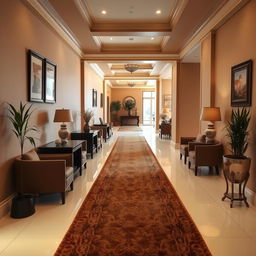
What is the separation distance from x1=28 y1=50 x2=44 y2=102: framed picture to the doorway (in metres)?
17.8

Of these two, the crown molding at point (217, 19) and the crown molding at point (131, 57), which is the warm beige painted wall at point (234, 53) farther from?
the crown molding at point (131, 57)

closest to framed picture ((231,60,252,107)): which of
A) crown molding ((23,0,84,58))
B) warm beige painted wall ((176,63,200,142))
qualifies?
crown molding ((23,0,84,58))

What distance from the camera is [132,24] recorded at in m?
6.66

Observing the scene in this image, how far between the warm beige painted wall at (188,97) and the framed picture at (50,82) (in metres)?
5.02

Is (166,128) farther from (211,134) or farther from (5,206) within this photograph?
(5,206)

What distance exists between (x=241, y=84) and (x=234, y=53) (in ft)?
2.40

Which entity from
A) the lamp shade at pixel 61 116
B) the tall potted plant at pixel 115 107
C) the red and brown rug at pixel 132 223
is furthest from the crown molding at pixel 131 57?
the tall potted plant at pixel 115 107

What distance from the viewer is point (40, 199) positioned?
4.05 metres

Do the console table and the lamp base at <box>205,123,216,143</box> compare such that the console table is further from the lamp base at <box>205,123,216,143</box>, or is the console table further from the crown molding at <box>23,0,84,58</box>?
the lamp base at <box>205,123,216,143</box>

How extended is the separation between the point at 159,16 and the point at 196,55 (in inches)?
91.6

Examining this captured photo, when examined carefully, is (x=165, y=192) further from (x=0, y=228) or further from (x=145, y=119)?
(x=145, y=119)

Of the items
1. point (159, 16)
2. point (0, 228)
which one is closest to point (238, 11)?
point (159, 16)

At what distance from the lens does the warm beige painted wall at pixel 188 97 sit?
9.13 m

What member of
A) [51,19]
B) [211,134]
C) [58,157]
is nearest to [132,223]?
[58,157]
